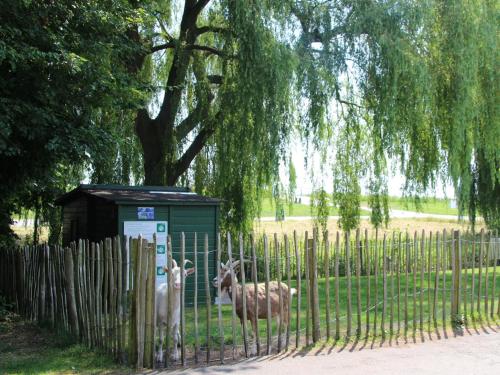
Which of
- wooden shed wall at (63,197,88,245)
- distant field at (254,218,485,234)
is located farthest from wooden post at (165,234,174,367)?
distant field at (254,218,485,234)

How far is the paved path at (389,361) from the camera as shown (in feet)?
22.7

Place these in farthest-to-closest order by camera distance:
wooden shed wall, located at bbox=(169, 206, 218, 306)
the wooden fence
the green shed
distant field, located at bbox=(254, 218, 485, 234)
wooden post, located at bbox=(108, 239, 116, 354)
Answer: distant field, located at bbox=(254, 218, 485, 234)
wooden shed wall, located at bbox=(169, 206, 218, 306)
the green shed
wooden post, located at bbox=(108, 239, 116, 354)
the wooden fence

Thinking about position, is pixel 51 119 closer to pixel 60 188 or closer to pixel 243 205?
pixel 60 188

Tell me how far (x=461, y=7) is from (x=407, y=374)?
34.3 feet

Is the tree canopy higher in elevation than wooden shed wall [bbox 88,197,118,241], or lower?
higher

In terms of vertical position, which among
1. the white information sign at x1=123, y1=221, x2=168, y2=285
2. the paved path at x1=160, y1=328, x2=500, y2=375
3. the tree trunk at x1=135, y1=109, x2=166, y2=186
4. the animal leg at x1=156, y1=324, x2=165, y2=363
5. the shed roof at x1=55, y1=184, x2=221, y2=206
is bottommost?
the paved path at x1=160, y1=328, x2=500, y2=375

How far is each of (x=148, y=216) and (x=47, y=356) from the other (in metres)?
4.19

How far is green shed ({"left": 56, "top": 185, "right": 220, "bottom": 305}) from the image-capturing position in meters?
11.5

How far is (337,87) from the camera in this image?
1397 cm

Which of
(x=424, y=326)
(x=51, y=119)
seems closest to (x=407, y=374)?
(x=424, y=326)

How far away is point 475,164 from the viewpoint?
71.1 feet

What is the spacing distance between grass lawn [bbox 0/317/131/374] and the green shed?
2.42 metres

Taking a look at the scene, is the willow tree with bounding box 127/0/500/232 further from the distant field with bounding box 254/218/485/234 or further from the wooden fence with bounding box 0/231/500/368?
the wooden fence with bounding box 0/231/500/368

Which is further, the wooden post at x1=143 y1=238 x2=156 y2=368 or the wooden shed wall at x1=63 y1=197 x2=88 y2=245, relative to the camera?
the wooden shed wall at x1=63 y1=197 x2=88 y2=245
